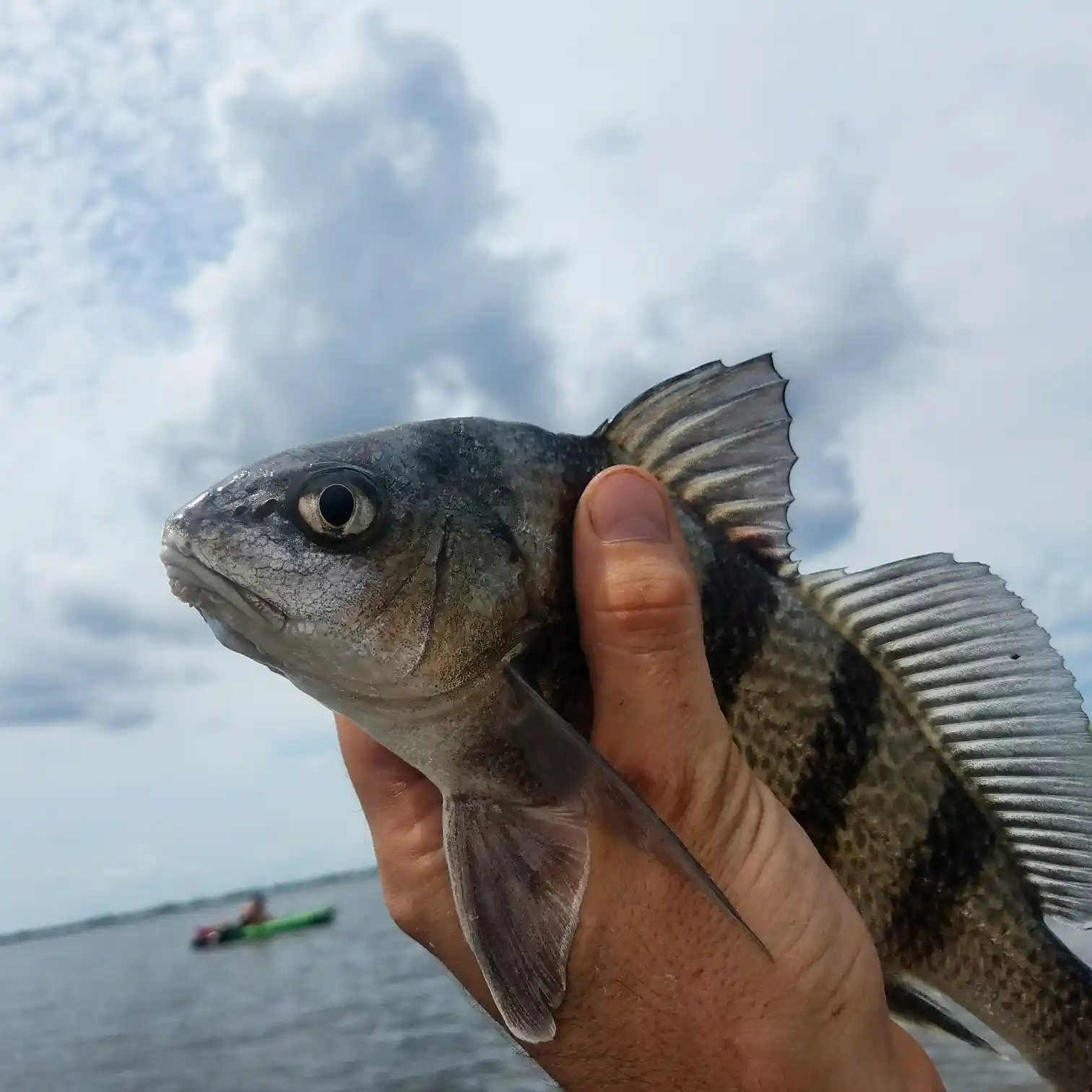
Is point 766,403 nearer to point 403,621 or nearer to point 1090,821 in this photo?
point 403,621

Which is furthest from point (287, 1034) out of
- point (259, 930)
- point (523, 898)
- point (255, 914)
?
point (255, 914)

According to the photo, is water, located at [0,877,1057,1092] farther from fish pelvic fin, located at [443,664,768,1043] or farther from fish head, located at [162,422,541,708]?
fish head, located at [162,422,541,708]

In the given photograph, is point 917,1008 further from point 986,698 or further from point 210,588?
point 210,588

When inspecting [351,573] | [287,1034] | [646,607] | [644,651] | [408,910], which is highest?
[351,573]

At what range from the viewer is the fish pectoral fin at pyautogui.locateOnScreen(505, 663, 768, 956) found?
2254mm

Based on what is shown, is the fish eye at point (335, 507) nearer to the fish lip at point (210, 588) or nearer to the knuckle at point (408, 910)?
the fish lip at point (210, 588)

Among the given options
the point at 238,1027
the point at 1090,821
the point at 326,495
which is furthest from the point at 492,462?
the point at 238,1027

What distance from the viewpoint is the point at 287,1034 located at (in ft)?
73.4

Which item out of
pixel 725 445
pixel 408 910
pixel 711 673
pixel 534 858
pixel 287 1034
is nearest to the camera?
pixel 534 858

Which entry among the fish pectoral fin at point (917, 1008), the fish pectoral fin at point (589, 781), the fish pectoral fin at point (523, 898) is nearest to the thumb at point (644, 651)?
the fish pectoral fin at point (589, 781)

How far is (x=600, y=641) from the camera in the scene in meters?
2.52

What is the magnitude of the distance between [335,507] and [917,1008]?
7.47 feet

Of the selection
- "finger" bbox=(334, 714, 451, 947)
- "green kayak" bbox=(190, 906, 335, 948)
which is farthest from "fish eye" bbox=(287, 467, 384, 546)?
"green kayak" bbox=(190, 906, 335, 948)

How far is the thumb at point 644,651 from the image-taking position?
8.00 ft
